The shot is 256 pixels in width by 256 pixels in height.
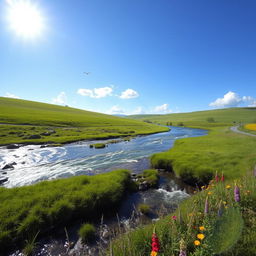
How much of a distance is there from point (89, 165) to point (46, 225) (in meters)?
15.5

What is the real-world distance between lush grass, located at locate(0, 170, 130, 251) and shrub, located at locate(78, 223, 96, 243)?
1373mm

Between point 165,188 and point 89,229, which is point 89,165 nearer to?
point 165,188

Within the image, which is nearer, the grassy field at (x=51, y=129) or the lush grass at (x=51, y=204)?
the lush grass at (x=51, y=204)

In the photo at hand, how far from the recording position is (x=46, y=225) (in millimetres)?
9633

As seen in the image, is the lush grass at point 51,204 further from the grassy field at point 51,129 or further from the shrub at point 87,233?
the grassy field at point 51,129

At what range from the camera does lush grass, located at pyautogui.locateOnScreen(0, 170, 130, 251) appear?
8.91 m

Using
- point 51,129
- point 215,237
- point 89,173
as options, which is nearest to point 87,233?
point 215,237

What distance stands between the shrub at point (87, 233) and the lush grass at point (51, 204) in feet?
4.51

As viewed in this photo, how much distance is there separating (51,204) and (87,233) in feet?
13.1

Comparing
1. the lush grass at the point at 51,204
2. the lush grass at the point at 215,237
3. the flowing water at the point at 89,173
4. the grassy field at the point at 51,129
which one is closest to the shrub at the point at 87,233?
the flowing water at the point at 89,173

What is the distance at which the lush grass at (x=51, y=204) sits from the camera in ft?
29.2

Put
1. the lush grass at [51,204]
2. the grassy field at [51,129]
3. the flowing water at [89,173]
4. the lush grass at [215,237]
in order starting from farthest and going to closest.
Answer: the grassy field at [51,129] → the lush grass at [51,204] → the flowing water at [89,173] → the lush grass at [215,237]

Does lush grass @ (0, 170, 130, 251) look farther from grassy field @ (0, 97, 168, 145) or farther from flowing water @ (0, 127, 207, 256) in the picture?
grassy field @ (0, 97, 168, 145)

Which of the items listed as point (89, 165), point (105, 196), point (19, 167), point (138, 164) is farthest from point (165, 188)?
point (19, 167)
